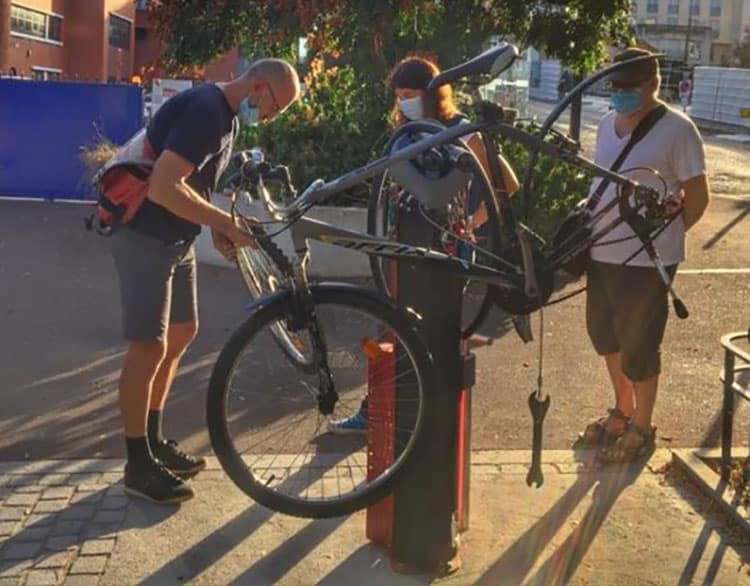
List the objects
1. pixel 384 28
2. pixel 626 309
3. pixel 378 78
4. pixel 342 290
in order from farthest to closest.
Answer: pixel 378 78
pixel 384 28
pixel 626 309
pixel 342 290

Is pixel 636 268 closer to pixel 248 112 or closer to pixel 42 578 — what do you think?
pixel 248 112

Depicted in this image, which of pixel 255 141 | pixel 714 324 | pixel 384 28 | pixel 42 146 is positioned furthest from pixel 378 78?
pixel 42 146

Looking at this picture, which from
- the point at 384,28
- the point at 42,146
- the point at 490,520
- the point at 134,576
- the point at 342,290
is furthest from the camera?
the point at 42,146

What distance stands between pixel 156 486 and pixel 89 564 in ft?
1.78

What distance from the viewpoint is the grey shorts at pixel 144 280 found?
4094 mm

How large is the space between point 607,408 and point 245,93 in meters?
2.87

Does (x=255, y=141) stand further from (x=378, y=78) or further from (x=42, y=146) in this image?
(x=42, y=146)

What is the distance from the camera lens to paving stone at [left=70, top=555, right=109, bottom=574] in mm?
3689

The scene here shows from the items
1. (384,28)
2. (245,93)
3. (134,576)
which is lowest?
(134,576)

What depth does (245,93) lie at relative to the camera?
3.85m

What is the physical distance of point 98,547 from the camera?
3.86m

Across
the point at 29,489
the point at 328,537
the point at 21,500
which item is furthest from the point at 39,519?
the point at 328,537

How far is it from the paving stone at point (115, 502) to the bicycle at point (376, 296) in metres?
0.69

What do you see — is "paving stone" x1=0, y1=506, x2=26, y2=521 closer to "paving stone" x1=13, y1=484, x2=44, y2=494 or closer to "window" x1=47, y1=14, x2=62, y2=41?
"paving stone" x1=13, y1=484, x2=44, y2=494
